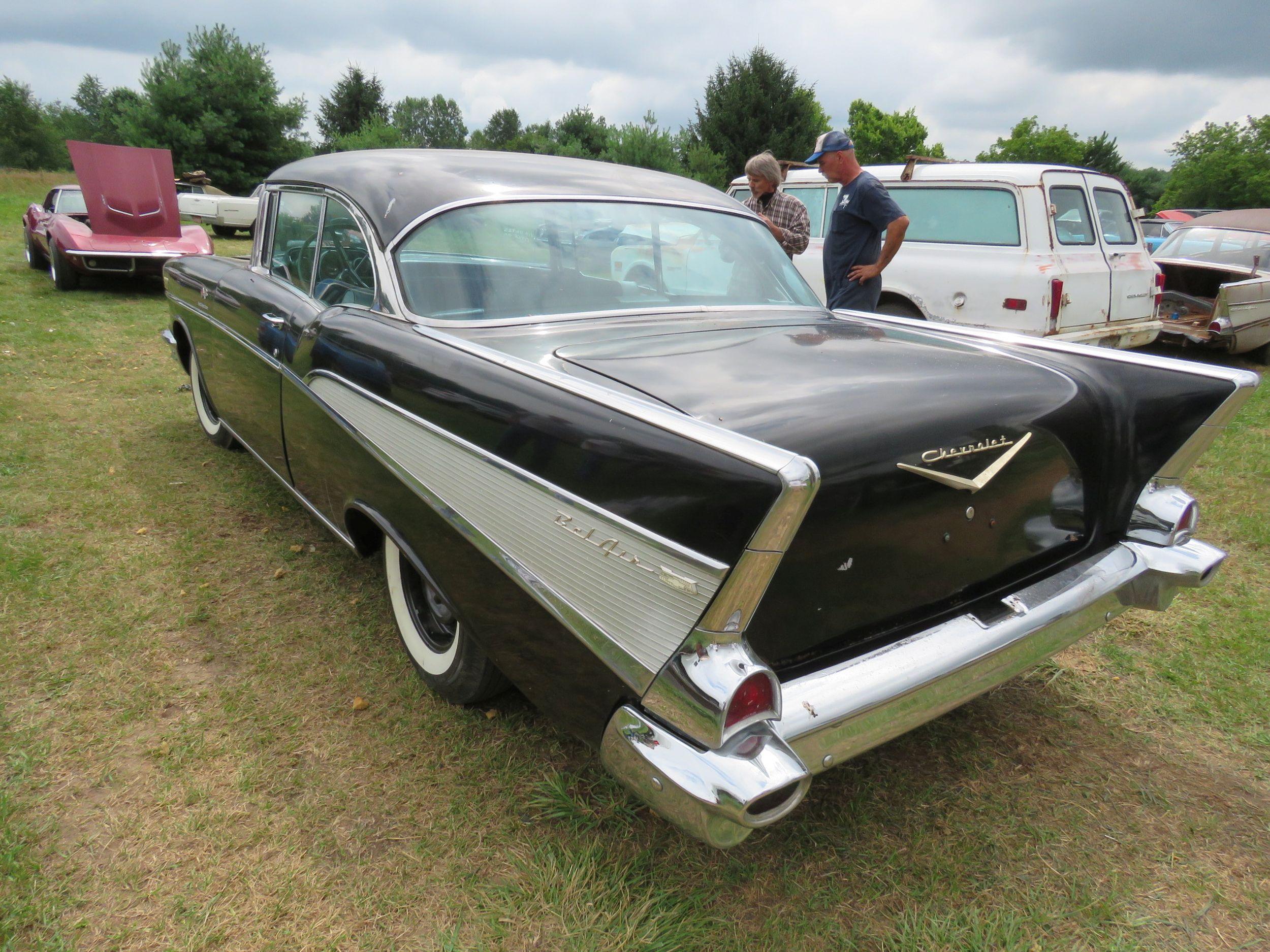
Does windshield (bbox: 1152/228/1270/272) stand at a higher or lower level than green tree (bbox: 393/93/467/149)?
lower

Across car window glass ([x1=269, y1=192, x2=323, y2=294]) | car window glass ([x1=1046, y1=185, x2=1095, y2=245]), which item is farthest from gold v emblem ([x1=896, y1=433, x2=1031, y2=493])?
Result: car window glass ([x1=1046, y1=185, x2=1095, y2=245])

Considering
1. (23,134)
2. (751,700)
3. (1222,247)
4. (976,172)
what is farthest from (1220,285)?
(23,134)

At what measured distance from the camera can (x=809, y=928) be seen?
1724 mm

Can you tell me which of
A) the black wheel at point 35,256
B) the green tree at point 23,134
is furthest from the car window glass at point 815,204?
the green tree at point 23,134

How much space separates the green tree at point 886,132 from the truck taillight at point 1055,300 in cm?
5353

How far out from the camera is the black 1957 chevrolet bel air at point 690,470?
55.3 inches

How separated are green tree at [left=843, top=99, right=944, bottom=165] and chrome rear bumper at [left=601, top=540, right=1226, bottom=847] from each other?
5784 centimetres

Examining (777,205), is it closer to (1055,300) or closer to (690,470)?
(1055,300)

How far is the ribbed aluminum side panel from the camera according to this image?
1.40m

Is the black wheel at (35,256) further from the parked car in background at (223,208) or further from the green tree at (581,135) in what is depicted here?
the green tree at (581,135)

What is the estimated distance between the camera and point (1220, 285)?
7.73 metres

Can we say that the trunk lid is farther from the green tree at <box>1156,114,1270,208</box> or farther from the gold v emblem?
the green tree at <box>1156,114,1270,208</box>

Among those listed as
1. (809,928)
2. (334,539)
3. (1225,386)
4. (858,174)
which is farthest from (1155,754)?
(858,174)

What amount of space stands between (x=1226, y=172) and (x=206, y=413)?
223 feet
